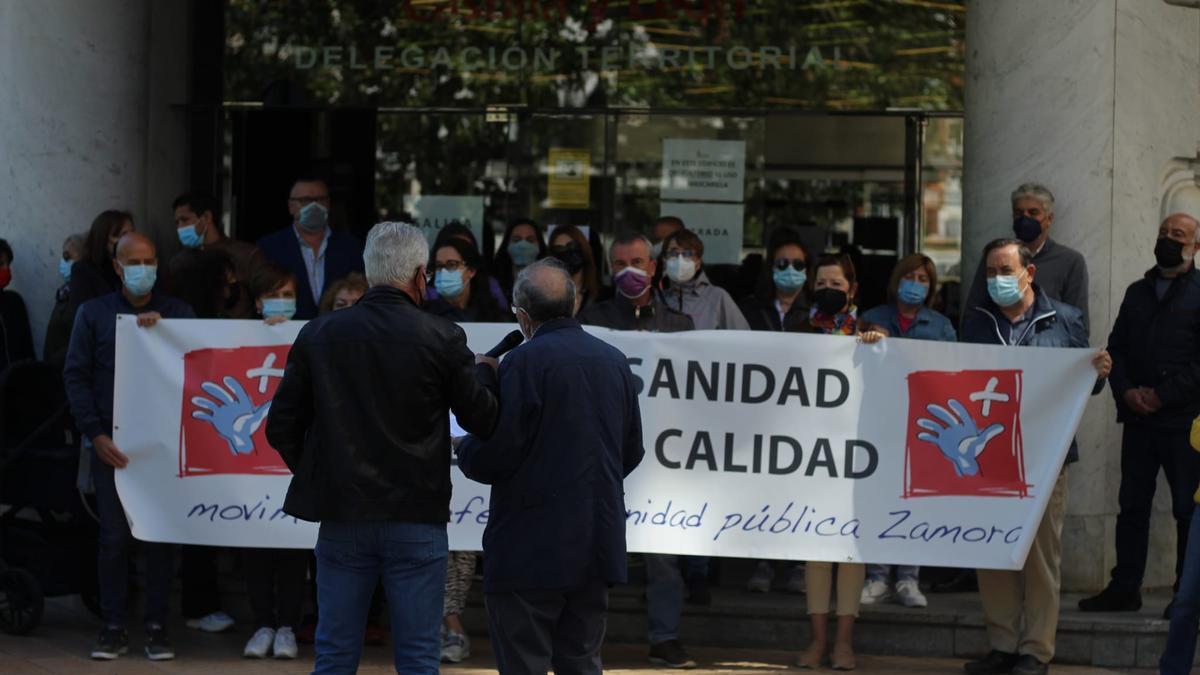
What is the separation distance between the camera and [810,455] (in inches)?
339

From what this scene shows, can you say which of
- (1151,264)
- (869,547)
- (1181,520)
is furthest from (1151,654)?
(1151,264)

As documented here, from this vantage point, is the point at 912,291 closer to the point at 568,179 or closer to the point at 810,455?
the point at 810,455

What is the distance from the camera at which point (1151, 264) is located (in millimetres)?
10023

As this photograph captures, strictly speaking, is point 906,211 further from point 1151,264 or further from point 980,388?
point 980,388

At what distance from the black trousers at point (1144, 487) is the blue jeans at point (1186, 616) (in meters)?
1.62

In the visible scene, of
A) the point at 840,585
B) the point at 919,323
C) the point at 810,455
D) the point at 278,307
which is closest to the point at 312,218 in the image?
the point at 278,307

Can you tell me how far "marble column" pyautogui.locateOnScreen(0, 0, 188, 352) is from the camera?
10.5 metres

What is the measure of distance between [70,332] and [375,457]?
4086 mm

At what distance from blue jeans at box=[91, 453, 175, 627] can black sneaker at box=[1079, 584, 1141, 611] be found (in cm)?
455

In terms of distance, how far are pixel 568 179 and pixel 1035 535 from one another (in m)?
6.45

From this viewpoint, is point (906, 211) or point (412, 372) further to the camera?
point (906, 211)

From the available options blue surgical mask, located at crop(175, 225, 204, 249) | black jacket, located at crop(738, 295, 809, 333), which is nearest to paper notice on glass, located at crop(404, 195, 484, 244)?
blue surgical mask, located at crop(175, 225, 204, 249)

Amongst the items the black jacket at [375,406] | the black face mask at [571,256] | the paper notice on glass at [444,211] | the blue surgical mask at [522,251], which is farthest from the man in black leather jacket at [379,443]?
the paper notice on glass at [444,211]

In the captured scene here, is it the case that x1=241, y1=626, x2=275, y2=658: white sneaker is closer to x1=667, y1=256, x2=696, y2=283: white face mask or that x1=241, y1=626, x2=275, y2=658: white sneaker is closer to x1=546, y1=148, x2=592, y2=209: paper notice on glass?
x1=667, y1=256, x2=696, y2=283: white face mask
